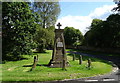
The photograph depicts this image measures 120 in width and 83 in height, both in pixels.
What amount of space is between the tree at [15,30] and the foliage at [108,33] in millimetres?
22163

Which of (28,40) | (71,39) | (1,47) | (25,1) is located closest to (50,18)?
(25,1)

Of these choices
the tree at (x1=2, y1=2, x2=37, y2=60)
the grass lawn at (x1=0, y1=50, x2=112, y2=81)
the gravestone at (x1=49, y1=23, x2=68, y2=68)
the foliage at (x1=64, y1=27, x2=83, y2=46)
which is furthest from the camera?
the foliage at (x1=64, y1=27, x2=83, y2=46)

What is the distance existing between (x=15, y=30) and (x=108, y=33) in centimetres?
2671

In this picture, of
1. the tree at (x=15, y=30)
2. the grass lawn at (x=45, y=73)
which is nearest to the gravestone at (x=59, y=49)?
the grass lawn at (x=45, y=73)

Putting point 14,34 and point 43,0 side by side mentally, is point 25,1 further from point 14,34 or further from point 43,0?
point 43,0

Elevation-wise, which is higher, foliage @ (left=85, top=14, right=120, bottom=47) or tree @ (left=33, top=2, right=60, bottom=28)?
tree @ (left=33, top=2, right=60, bottom=28)

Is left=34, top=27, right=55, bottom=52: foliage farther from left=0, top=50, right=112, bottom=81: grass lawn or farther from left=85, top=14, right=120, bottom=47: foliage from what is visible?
left=0, top=50, right=112, bottom=81: grass lawn

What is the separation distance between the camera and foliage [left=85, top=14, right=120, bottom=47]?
33050 mm

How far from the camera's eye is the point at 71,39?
70.4 meters

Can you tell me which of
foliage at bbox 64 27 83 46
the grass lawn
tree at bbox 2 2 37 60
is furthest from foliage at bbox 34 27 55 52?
foliage at bbox 64 27 83 46

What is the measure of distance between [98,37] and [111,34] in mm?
5180

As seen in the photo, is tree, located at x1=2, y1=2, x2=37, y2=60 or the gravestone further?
tree, located at x1=2, y1=2, x2=37, y2=60

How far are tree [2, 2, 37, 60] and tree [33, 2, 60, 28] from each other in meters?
14.4

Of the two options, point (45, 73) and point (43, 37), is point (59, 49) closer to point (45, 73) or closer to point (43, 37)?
point (45, 73)
